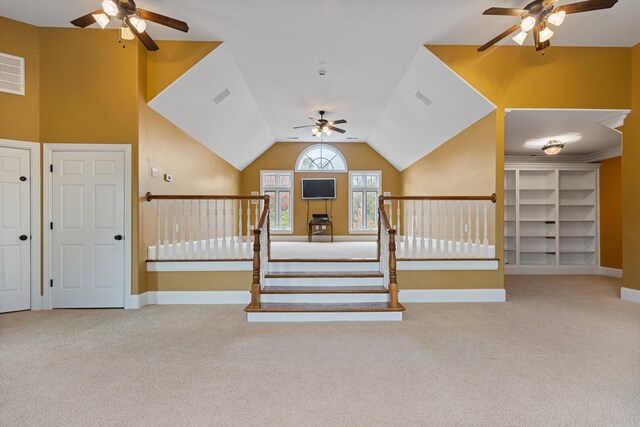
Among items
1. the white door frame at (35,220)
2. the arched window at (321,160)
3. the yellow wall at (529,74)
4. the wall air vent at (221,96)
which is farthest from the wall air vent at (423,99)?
the white door frame at (35,220)

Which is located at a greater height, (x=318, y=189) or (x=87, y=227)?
(x=318, y=189)

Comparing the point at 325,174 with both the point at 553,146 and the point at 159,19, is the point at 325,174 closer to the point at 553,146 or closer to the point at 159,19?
the point at 553,146

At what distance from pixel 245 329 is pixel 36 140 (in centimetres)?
371

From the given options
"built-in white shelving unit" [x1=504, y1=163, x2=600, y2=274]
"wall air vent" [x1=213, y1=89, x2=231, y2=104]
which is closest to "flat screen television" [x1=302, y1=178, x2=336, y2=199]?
"wall air vent" [x1=213, y1=89, x2=231, y2=104]

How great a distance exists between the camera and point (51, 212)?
4180 mm

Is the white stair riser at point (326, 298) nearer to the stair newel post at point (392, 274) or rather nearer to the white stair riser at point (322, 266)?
the stair newel post at point (392, 274)

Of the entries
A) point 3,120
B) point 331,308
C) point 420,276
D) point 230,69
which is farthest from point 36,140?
point 420,276

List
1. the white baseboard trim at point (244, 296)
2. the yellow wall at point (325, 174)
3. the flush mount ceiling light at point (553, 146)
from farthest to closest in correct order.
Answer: the yellow wall at point (325, 174) < the flush mount ceiling light at point (553, 146) < the white baseboard trim at point (244, 296)

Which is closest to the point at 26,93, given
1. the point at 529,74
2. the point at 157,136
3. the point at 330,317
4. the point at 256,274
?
the point at 157,136

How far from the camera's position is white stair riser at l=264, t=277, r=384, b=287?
4359 millimetres

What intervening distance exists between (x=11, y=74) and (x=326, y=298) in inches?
191

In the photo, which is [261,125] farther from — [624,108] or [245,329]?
[624,108]

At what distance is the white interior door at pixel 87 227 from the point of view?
13.8 feet

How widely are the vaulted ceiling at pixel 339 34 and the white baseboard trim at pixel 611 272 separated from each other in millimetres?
4540
